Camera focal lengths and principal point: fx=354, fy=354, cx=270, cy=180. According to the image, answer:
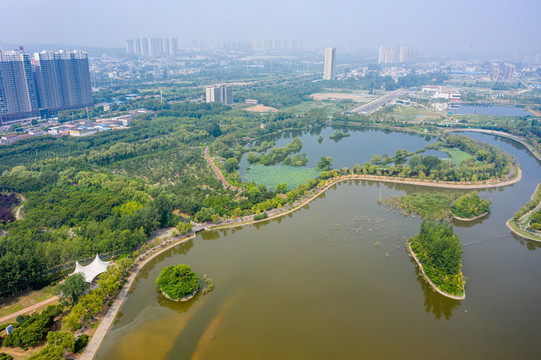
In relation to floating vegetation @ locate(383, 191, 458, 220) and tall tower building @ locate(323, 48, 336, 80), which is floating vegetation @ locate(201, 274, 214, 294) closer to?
floating vegetation @ locate(383, 191, 458, 220)

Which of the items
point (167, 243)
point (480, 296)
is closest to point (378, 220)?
point (480, 296)

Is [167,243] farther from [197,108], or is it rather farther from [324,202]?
[197,108]

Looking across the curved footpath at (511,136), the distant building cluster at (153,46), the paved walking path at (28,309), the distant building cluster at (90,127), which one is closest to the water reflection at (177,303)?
the paved walking path at (28,309)

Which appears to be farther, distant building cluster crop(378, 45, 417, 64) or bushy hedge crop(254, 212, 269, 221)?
distant building cluster crop(378, 45, 417, 64)

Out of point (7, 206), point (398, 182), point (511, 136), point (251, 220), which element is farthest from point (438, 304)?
point (511, 136)

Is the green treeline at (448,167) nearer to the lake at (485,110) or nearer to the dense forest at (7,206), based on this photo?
the dense forest at (7,206)

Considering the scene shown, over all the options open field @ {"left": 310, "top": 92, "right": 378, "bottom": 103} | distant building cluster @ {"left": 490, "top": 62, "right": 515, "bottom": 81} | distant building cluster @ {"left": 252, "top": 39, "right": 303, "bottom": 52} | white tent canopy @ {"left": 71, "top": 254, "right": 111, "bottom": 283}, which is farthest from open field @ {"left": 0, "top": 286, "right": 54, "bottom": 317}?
distant building cluster @ {"left": 252, "top": 39, "right": 303, "bottom": 52}
